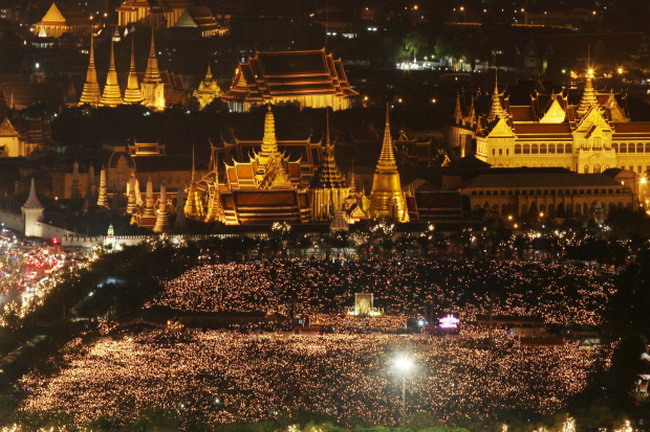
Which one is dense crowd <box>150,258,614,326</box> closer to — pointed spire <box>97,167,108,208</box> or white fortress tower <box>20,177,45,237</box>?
white fortress tower <box>20,177,45,237</box>

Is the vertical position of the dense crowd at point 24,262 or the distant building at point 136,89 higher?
the distant building at point 136,89

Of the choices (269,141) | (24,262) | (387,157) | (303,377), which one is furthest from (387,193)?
(303,377)

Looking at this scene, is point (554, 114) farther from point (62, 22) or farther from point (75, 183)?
point (62, 22)

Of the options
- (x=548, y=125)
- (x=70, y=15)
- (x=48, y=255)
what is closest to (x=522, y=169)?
(x=548, y=125)

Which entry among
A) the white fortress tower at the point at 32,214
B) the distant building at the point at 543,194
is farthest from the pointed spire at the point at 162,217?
the distant building at the point at 543,194

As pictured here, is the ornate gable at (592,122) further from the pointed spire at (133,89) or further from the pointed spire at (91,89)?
the pointed spire at (91,89)

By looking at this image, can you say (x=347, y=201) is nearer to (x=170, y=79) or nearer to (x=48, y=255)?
(x=48, y=255)
